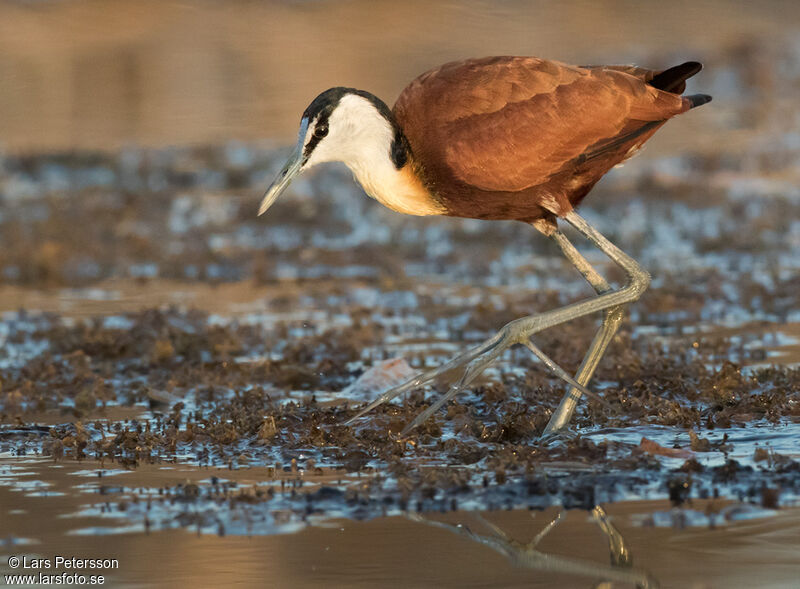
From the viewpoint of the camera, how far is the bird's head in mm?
6160

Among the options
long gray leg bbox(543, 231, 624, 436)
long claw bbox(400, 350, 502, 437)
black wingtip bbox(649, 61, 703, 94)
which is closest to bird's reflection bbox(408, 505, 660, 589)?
long claw bbox(400, 350, 502, 437)

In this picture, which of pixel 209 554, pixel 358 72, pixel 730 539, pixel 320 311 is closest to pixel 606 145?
pixel 730 539

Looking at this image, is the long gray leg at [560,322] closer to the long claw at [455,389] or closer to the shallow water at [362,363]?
the long claw at [455,389]

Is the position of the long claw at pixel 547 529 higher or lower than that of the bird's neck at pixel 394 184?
lower

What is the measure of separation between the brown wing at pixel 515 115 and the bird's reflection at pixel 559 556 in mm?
1813

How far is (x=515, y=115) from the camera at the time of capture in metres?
6.30

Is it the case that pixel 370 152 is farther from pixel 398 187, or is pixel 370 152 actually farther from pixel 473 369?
pixel 473 369

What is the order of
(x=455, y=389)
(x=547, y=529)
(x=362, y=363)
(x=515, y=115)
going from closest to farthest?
(x=547, y=529)
(x=455, y=389)
(x=515, y=115)
(x=362, y=363)

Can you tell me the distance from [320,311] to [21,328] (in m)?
2.17

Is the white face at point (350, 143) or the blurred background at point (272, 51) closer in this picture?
the white face at point (350, 143)

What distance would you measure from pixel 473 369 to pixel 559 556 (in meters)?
1.67

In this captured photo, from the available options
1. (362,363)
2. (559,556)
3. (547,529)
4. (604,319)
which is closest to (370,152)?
(604,319)

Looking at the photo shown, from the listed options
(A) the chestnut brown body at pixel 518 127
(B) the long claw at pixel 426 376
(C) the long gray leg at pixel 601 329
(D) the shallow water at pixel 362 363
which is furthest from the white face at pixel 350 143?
(D) the shallow water at pixel 362 363

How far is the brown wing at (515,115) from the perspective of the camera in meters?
6.20
